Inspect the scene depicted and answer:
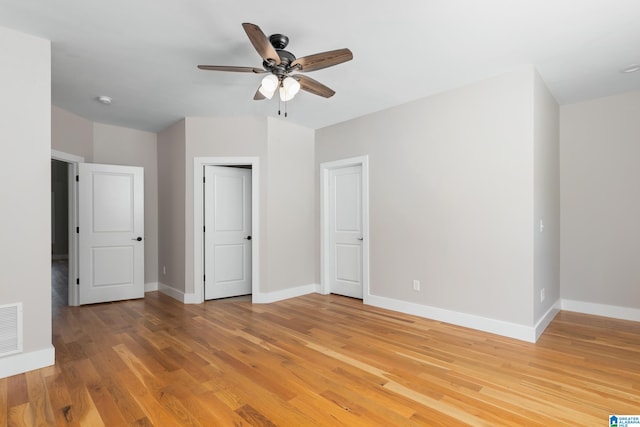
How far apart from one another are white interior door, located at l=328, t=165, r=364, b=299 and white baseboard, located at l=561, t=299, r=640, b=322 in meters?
2.73

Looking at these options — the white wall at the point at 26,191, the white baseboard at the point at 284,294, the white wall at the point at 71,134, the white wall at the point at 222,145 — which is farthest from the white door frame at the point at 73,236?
the white baseboard at the point at 284,294

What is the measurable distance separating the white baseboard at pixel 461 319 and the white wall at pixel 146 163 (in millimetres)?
3688

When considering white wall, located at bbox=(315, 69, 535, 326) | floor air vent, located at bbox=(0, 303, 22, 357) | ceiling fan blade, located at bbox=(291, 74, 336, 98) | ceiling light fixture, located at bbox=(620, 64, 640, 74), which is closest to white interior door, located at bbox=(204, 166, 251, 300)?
white wall, located at bbox=(315, 69, 535, 326)

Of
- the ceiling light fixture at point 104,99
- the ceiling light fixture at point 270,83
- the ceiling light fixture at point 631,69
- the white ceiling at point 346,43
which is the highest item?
the white ceiling at point 346,43

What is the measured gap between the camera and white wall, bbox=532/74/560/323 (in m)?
3.28

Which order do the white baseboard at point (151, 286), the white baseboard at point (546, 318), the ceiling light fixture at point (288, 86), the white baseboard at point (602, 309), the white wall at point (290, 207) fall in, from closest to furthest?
the ceiling light fixture at point (288, 86) < the white baseboard at point (546, 318) < the white baseboard at point (602, 309) < the white wall at point (290, 207) < the white baseboard at point (151, 286)

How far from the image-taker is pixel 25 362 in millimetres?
2562

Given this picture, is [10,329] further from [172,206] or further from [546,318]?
[546,318]

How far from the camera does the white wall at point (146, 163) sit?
522 centimetres

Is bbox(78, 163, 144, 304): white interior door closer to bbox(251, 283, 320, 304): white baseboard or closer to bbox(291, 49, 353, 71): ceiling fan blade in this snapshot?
bbox(251, 283, 320, 304): white baseboard

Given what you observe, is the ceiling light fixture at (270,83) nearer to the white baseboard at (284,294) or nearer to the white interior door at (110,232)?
the white baseboard at (284,294)

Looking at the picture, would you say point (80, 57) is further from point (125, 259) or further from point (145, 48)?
point (125, 259)

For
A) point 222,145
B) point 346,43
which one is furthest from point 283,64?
point 222,145

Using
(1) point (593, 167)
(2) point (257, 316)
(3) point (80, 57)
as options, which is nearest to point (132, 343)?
(2) point (257, 316)
